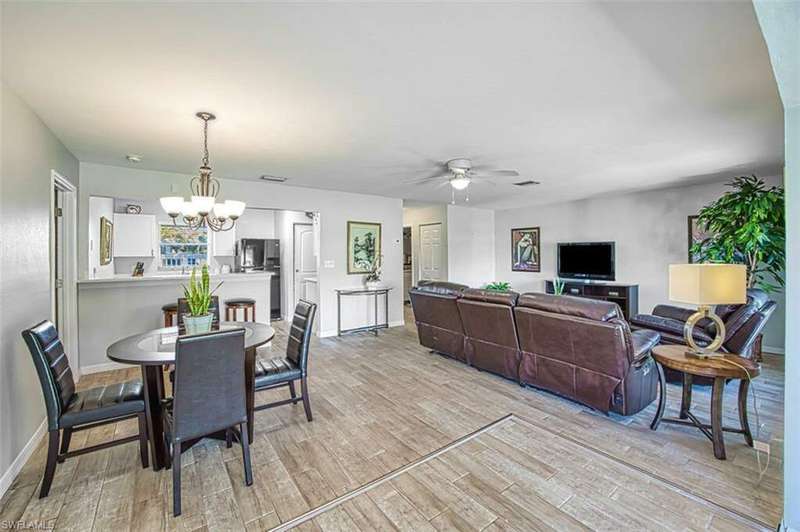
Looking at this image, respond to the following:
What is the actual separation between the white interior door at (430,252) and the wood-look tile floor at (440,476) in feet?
16.3

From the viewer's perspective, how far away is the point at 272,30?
1.73 metres

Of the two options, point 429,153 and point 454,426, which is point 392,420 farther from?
point 429,153

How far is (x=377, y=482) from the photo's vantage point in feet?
7.19

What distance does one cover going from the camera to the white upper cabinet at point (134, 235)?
6.50 meters

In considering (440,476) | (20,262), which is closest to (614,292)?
(440,476)

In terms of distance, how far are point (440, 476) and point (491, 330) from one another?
182 cm

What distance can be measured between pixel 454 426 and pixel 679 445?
1.65m

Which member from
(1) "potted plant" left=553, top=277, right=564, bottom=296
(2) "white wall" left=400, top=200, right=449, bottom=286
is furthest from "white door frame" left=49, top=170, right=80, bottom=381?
(1) "potted plant" left=553, top=277, right=564, bottom=296

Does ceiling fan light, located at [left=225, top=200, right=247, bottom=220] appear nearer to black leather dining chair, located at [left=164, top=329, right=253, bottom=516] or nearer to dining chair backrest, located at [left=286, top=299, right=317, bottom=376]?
dining chair backrest, located at [left=286, top=299, right=317, bottom=376]

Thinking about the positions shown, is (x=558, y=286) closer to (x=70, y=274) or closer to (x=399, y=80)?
(x=399, y=80)

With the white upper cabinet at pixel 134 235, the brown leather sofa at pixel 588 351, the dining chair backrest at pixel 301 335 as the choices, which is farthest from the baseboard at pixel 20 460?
the white upper cabinet at pixel 134 235

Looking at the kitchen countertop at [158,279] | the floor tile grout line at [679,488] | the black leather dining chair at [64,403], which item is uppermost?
the kitchen countertop at [158,279]

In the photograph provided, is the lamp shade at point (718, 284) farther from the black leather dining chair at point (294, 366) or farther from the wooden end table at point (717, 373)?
the black leather dining chair at point (294, 366)

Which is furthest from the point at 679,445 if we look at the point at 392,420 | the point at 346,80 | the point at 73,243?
the point at 73,243
